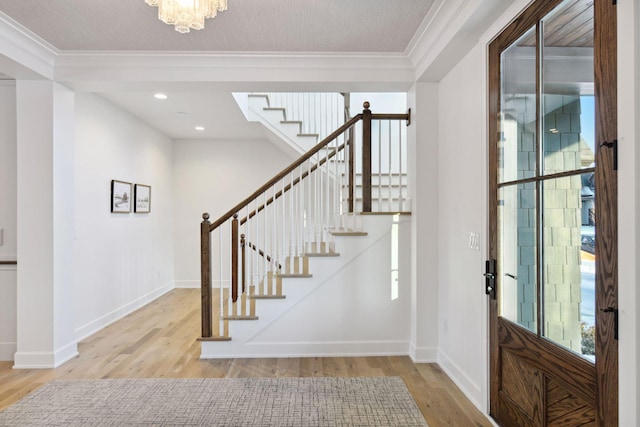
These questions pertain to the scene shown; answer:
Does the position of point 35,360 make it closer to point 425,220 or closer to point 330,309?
point 330,309

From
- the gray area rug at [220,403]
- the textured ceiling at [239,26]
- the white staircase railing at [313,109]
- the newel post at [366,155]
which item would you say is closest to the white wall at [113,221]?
the textured ceiling at [239,26]

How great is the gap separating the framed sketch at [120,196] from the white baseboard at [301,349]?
2.32 meters

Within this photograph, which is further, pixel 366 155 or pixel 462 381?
pixel 366 155

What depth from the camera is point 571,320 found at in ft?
5.56

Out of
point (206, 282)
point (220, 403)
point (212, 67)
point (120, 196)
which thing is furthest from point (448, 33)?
point (120, 196)

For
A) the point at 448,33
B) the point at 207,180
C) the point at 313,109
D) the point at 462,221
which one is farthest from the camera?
the point at 207,180

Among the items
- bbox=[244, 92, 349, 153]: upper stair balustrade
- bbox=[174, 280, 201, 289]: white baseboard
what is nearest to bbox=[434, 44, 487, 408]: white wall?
bbox=[244, 92, 349, 153]: upper stair balustrade

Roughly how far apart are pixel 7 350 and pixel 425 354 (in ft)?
11.9

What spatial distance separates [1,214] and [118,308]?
180 centimetres

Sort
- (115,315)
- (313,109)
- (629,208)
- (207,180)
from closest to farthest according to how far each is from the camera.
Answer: (629,208)
(115,315)
(313,109)
(207,180)

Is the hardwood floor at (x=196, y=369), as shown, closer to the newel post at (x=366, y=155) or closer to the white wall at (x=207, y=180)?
the newel post at (x=366, y=155)

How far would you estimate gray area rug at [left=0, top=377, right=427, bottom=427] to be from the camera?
239cm

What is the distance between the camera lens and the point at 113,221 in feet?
15.6

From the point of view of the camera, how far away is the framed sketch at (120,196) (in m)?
4.70
